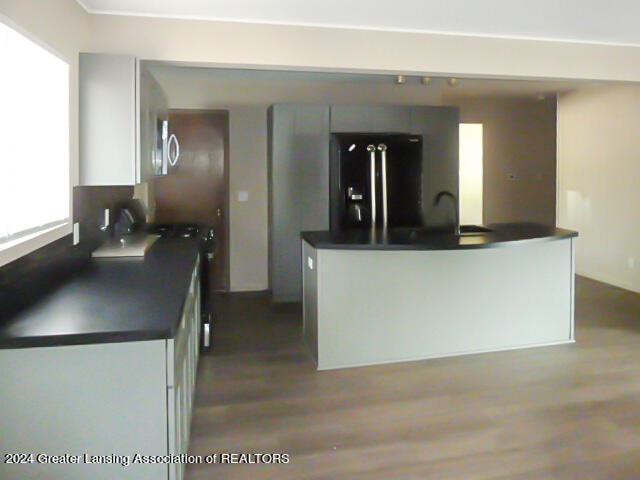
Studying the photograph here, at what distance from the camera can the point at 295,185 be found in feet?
18.9

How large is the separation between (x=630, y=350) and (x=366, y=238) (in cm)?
218

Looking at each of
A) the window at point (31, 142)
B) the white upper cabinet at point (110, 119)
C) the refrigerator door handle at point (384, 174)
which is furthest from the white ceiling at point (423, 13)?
the refrigerator door handle at point (384, 174)

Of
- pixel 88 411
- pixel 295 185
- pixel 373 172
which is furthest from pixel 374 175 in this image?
pixel 88 411

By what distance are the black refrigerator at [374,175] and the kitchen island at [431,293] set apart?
1.04 meters

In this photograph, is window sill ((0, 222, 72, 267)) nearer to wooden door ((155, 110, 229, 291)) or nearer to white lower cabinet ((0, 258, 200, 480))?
white lower cabinet ((0, 258, 200, 480))

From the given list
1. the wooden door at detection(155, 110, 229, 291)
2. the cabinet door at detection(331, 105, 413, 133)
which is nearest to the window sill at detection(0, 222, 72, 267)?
the wooden door at detection(155, 110, 229, 291)

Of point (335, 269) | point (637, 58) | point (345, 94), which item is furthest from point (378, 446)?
point (345, 94)

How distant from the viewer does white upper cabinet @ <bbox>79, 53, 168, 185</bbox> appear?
3.23m

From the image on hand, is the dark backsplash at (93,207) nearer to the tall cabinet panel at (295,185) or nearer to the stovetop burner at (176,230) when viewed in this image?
the stovetop burner at (176,230)

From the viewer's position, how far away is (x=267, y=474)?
2.50 m

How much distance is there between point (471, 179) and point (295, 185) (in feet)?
11.9

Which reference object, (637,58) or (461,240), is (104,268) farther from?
(637,58)

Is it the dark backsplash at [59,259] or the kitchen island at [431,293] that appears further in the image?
the kitchen island at [431,293]

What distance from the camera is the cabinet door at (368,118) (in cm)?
575
